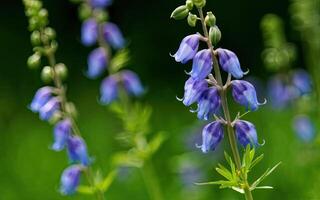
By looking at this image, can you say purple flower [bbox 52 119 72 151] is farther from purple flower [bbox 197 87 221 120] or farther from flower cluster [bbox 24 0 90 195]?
purple flower [bbox 197 87 221 120]

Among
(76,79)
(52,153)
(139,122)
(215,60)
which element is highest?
(215,60)

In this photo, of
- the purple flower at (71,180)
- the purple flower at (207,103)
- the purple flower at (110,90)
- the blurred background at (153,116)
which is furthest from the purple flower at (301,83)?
the purple flower at (207,103)

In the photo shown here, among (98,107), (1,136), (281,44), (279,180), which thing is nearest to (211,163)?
(279,180)

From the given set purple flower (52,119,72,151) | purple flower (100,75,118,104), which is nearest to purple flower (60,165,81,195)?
purple flower (52,119,72,151)

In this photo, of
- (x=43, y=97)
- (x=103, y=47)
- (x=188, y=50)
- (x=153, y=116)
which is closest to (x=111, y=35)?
(x=103, y=47)

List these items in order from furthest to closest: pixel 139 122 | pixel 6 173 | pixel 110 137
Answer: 1. pixel 110 137
2. pixel 6 173
3. pixel 139 122

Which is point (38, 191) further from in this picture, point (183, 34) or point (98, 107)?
point (183, 34)

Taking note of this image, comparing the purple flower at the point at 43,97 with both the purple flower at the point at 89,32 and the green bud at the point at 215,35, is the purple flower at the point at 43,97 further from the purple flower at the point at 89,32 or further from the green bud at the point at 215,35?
the green bud at the point at 215,35

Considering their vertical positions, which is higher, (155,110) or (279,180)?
(279,180)
